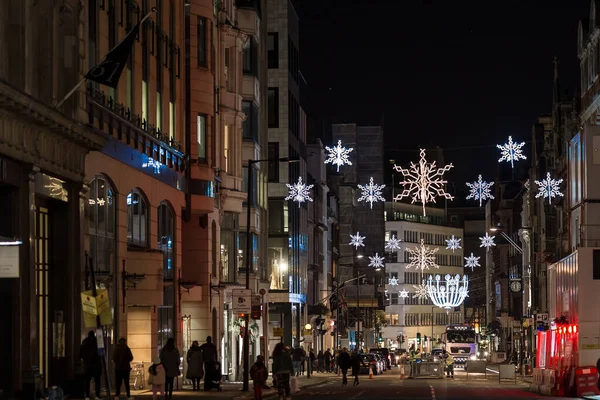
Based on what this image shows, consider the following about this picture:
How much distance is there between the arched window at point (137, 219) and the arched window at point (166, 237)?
7.78 ft

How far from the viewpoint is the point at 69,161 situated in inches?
1458

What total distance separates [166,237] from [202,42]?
30.6 feet

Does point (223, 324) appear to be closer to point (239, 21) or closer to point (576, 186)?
point (239, 21)

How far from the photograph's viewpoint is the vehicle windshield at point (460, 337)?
119938 mm

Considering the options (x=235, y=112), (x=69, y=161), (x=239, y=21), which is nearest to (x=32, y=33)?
(x=69, y=161)

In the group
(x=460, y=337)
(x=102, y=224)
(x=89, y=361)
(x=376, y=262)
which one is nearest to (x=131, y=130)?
(x=102, y=224)

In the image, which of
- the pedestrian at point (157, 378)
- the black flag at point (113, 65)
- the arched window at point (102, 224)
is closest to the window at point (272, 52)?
the arched window at point (102, 224)

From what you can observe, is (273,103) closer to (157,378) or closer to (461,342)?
(461,342)

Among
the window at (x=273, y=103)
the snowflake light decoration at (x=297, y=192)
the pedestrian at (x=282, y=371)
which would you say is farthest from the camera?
the window at (x=273, y=103)

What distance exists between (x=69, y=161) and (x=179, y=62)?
54.7ft

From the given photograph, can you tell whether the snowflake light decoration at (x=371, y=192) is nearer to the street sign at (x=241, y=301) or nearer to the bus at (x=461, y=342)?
the bus at (x=461, y=342)

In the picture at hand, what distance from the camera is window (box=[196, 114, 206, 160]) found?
182ft

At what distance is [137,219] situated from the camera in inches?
1807

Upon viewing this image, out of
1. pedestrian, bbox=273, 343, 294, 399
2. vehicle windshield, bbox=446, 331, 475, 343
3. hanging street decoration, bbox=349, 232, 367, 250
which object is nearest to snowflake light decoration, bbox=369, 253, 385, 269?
hanging street decoration, bbox=349, 232, 367, 250
